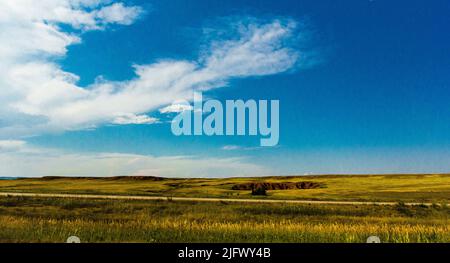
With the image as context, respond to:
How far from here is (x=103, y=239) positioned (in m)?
16.2

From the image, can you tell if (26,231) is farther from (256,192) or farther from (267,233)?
(256,192)

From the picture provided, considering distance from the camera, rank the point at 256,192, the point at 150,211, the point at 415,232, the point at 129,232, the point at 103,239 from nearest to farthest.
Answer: the point at 103,239 → the point at 129,232 → the point at 415,232 → the point at 150,211 → the point at 256,192

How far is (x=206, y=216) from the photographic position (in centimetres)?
3078

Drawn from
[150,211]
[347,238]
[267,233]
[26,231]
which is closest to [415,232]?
[347,238]

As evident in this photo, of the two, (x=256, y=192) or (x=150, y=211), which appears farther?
(x=256, y=192)
